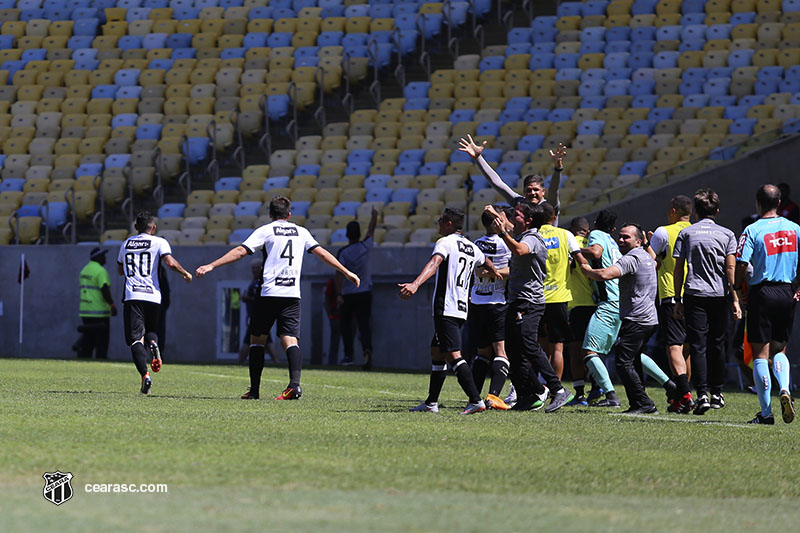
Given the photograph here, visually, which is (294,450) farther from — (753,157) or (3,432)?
(753,157)

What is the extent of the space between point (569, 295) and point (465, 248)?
145 cm

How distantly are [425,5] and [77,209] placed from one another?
950 cm

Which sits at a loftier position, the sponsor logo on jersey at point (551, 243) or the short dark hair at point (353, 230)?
the short dark hair at point (353, 230)

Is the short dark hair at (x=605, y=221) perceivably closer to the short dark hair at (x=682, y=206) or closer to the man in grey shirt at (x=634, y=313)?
the short dark hair at (x=682, y=206)

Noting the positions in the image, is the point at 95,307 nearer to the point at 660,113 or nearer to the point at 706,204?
the point at 660,113

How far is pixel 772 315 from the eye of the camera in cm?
966

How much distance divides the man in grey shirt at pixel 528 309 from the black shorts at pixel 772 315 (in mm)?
1856

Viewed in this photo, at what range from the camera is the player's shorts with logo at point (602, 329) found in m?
11.5

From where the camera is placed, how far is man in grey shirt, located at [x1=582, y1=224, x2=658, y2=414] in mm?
10992

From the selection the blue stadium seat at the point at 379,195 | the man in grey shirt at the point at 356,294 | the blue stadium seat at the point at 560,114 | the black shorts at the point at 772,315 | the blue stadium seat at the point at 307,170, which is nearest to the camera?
the black shorts at the point at 772,315

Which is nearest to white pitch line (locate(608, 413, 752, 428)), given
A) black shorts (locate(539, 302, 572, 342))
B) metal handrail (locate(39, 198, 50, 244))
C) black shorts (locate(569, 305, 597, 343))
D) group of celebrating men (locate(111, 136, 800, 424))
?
group of celebrating men (locate(111, 136, 800, 424))

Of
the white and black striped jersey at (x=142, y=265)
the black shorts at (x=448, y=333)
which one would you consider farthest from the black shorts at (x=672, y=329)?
the white and black striped jersey at (x=142, y=265)

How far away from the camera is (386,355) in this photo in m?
21.8

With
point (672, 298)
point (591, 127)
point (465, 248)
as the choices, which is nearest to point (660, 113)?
point (591, 127)
